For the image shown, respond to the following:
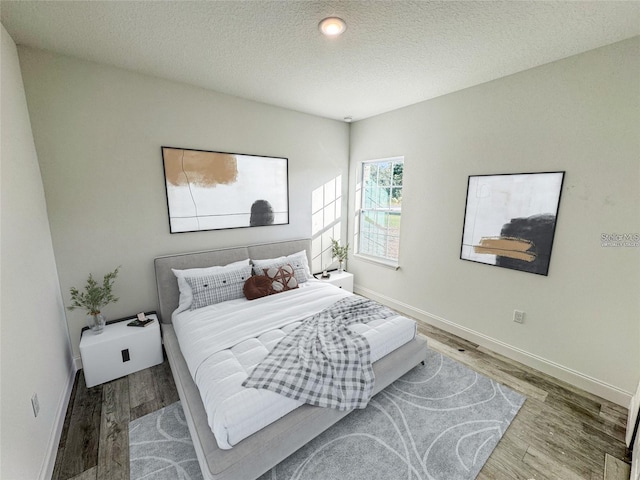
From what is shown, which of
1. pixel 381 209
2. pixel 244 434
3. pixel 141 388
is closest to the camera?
pixel 244 434

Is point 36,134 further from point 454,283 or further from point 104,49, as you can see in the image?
point 454,283

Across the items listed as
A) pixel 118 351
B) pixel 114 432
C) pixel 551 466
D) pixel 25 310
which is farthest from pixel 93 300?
pixel 551 466

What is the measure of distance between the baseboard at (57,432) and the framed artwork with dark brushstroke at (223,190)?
1.54 meters

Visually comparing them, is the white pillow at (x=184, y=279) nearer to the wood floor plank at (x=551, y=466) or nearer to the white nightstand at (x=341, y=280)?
the white nightstand at (x=341, y=280)

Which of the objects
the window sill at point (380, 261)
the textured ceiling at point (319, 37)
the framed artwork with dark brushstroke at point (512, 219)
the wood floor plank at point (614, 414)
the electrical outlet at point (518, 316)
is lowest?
the wood floor plank at point (614, 414)

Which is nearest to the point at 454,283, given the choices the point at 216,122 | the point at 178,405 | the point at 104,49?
the point at 178,405

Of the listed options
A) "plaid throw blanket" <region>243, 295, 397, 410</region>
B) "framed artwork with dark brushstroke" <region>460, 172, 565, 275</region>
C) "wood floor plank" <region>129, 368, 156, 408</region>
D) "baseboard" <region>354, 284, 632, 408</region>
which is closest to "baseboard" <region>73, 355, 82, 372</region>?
"wood floor plank" <region>129, 368, 156, 408</region>

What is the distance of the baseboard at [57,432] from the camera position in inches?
59.5

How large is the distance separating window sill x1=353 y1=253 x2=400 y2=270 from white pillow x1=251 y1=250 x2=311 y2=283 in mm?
1140

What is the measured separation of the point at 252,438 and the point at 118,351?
164 centimetres

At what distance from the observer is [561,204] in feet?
7.38

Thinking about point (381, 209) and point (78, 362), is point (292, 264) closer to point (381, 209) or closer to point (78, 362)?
point (381, 209)

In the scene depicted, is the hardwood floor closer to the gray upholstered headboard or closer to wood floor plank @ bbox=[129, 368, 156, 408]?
wood floor plank @ bbox=[129, 368, 156, 408]

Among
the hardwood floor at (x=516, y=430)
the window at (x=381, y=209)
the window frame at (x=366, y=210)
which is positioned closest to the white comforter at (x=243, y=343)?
the hardwood floor at (x=516, y=430)
